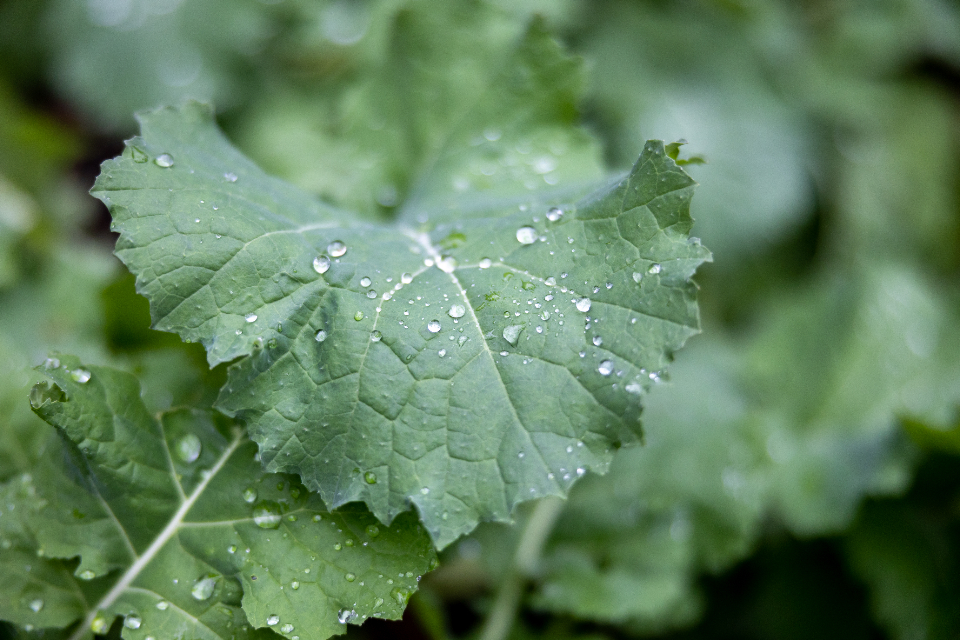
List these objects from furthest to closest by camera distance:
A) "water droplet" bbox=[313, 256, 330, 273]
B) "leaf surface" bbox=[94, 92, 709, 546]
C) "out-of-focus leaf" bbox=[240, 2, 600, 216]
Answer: "out-of-focus leaf" bbox=[240, 2, 600, 216]
"water droplet" bbox=[313, 256, 330, 273]
"leaf surface" bbox=[94, 92, 709, 546]

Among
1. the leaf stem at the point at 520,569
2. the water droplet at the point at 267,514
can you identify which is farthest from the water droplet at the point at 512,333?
the leaf stem at the point at 520,569

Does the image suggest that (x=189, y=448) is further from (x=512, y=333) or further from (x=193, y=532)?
(x=512, y=333)

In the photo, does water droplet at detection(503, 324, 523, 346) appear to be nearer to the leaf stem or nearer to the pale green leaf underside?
the pale green leaf underside

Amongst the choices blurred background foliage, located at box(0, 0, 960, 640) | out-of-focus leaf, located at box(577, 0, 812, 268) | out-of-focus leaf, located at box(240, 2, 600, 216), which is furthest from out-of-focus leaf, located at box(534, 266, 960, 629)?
out-of-focus leaf, located at box(240, 2, 600, 216)

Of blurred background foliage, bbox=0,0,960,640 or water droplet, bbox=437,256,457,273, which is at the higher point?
water droplet, bbox=437,256,457,273

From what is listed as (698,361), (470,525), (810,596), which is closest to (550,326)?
(470,525)

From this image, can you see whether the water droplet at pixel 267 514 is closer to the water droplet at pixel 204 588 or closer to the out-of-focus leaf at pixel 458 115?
the water droplet at pixel 204 588

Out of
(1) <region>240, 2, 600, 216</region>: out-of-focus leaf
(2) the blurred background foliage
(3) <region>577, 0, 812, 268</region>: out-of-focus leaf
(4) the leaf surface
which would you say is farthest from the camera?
(3) <region>577, 0, 812, 268</region>: out-of-focus leaf

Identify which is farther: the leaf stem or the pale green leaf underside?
the leaf stem
